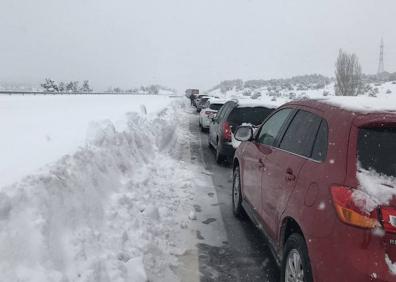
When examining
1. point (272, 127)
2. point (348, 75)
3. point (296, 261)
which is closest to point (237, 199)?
point (272, 127)

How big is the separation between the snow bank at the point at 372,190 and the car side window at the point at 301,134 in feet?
2.98

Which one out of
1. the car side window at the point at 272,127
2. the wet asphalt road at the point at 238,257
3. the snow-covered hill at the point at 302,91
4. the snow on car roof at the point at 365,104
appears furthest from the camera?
the snow-covered hill at the point at 302,91

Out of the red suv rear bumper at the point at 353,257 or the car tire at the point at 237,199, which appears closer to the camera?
the red suv rear bumper at the point at 353,257

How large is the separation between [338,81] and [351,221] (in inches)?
1841

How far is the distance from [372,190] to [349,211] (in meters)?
0.20

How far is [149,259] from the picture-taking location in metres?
5.30

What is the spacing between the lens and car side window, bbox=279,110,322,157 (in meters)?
4.15

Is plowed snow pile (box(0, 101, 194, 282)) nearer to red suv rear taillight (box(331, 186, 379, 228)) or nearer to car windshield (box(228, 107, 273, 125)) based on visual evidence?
red suv rear taillight (box(331, 186, 379, 228))

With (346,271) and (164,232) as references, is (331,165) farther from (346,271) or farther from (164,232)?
(164,232)

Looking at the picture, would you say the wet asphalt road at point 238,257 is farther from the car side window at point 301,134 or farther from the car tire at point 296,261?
the car side window at point 301,134

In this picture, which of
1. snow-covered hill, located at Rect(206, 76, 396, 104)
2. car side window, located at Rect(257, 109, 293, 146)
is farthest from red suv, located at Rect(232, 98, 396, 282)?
snow-covered hill, located at Rect(206, 76, 396, 104)

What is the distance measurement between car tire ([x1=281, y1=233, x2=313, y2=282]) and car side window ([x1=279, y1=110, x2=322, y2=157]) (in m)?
0.76

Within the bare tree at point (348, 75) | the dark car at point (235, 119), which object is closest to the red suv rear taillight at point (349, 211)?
the dark car at point (235, 119)

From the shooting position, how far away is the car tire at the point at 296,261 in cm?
356
